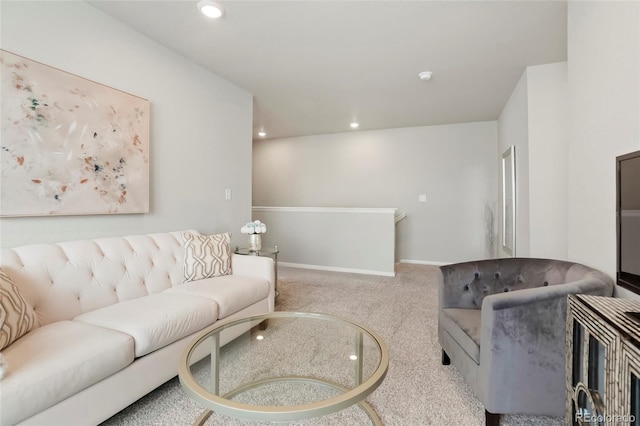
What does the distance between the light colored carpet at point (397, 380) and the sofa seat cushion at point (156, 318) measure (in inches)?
12.4

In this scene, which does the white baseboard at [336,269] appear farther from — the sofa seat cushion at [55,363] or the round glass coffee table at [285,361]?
the sofa seat cushion at [55,363]

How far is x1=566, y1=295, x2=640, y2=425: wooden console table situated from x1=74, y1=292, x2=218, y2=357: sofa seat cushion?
179cm

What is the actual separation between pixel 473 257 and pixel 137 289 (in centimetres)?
493

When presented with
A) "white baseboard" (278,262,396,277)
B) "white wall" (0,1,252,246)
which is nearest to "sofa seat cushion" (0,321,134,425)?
"white wall" (0,1,252,246)

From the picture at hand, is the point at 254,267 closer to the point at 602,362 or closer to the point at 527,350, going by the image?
the point at 527,350

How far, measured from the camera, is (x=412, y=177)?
18.4 ft

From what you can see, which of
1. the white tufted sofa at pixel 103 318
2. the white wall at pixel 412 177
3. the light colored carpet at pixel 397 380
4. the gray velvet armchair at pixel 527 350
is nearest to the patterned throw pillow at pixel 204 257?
the white tufted sofa at pixel 103 318

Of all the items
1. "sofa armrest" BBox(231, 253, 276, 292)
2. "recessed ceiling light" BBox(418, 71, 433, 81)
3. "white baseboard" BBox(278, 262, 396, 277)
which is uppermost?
"recessed ceiling light" BBox(418, 71, 433, 81)

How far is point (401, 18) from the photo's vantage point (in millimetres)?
2252

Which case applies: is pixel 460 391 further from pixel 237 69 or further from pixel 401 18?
pixel 237 69

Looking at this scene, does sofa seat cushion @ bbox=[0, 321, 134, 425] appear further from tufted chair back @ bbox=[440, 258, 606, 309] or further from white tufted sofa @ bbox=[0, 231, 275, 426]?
tufted chair back @ bbox=[440, 258, 606, 309]

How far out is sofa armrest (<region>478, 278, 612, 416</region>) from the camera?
135cm

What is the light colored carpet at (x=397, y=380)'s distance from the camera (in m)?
1.50

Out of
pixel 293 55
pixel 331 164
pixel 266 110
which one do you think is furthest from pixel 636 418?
pixel 331 164
